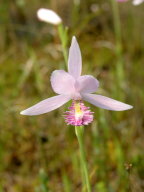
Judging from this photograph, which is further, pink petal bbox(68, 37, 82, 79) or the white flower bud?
the white flower bud

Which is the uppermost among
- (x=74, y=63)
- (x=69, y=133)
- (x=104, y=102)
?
(x=74, y=63)

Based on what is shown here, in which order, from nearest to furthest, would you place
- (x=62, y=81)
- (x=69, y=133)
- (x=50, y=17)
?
(x=62, y=81), (x=50, y=17), (x=69, y=133)

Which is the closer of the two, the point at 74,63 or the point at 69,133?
the point at 74,63

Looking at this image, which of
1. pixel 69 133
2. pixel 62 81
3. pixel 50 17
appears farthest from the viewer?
pixel 69 133

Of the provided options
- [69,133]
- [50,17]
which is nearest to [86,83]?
[50,17]

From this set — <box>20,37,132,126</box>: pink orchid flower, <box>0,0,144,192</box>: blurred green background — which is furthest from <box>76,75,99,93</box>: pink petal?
<box>0,0,144,192</box>: blurred green background

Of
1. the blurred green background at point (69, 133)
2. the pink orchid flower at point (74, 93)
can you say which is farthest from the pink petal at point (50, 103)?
the blurred green background at point (69, 133)

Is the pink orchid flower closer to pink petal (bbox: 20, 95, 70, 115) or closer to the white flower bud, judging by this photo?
pink petal (bbox: 20, 95, 70, 115)

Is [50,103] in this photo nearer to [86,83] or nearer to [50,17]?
[86,83]

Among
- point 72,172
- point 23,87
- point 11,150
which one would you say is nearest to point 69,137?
point 72,172

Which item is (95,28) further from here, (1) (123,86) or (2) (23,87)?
(1) (123,86)
